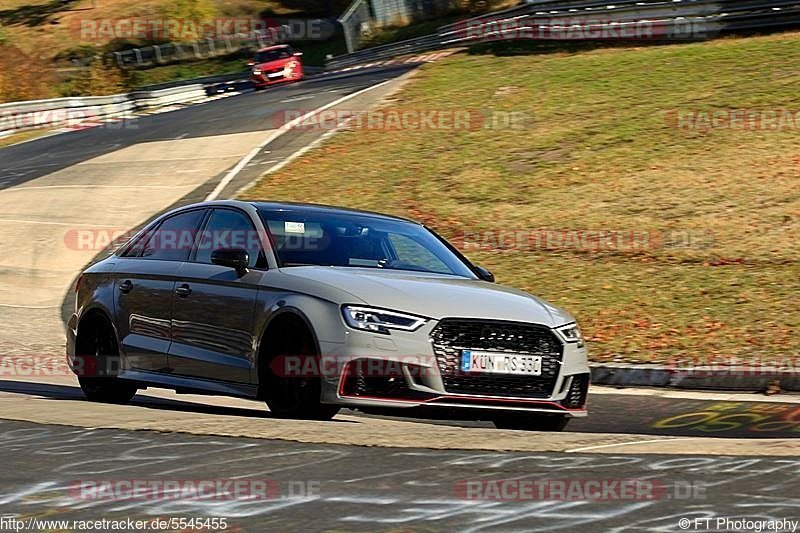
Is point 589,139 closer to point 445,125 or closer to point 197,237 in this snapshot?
point 445,125

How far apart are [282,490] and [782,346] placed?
8.01m

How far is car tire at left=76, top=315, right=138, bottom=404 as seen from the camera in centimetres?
1072

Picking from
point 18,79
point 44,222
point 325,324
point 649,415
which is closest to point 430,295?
point 325,324

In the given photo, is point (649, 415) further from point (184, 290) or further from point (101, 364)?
point (101, 364)

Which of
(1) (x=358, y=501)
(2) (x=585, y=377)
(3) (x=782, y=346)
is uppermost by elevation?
(1) (x=358, y=501)

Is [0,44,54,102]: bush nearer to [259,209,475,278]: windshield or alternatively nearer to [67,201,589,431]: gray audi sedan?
[67,201,589,431]: gray audi sedan

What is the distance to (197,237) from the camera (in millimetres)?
10133

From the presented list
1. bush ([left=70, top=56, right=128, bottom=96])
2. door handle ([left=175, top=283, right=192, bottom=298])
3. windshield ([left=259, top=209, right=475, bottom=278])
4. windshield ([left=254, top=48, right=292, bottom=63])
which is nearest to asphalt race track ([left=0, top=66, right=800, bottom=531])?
door handle ([left=175, top=283, right=192, bottom=298])

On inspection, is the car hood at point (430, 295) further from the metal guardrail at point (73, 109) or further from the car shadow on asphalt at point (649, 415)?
the metal guardrail at point (73, 109)

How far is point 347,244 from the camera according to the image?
31.6 feet

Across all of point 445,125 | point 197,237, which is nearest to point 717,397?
point 197,237

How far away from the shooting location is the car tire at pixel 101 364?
10.7 meters

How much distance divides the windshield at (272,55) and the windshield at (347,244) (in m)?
38.3

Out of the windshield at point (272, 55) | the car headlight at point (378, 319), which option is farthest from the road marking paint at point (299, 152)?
the windshield at point (272, 55)
